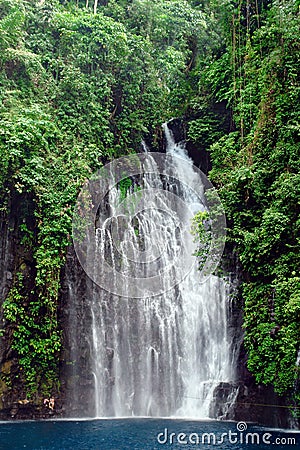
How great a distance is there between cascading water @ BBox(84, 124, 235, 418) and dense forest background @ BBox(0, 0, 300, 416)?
106cm

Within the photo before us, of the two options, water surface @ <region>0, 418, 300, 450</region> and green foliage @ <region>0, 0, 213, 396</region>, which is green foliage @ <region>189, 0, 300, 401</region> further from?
green foliage @ <region>0, 0, 213, 396</region>

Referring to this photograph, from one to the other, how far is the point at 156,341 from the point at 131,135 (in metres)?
6.53

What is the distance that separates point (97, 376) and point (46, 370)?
126cm

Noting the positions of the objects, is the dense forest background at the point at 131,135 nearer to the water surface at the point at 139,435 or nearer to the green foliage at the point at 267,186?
the green foliage at the point at 267,186

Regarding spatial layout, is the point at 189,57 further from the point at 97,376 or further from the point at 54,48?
the point at 97,376

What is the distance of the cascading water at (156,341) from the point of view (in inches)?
454

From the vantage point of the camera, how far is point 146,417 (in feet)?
36.7

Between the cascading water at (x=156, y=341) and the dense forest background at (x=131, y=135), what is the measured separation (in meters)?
1.06

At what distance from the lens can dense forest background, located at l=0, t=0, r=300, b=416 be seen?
9.89 m

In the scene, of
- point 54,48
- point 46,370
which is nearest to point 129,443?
point 46,370

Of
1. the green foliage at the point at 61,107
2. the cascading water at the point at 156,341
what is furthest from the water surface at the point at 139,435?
the green foliage at the point at 61,107

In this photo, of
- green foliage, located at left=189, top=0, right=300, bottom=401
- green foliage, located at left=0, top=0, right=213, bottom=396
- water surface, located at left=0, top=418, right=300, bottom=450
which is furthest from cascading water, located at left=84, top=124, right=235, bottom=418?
green foliage, located at left=189, top=0, right=300, bottom=401

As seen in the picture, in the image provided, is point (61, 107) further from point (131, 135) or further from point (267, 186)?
point (267, 186)

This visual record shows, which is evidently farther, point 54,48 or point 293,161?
point 54,48
